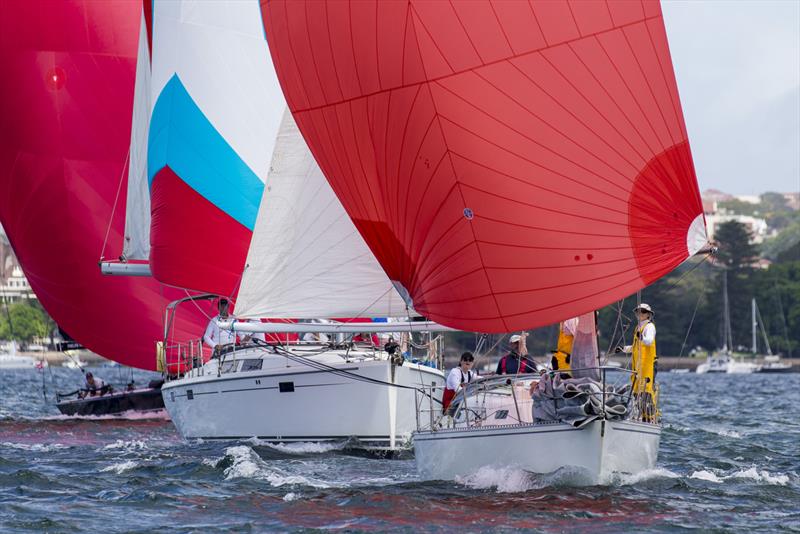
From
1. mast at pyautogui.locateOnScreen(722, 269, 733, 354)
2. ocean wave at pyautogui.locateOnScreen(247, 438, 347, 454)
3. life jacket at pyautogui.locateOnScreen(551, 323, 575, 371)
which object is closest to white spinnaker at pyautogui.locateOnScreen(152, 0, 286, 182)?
ocean wave at pyautogui.locateOnScreen(247, 438, 347, 454)

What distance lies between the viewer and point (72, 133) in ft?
80.9

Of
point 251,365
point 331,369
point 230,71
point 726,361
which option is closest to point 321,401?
point 331,369

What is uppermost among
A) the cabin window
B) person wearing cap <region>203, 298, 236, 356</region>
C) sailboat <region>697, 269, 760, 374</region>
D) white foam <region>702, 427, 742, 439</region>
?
sailboat <region>697, 269, 760, 374</region>

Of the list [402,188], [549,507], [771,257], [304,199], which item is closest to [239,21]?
[304,199]

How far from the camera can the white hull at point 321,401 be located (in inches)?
666

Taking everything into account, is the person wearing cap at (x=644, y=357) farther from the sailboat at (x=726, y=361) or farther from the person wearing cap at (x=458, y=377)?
the sailboat at (x=726, y=361)

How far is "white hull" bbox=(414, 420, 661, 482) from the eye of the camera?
1160 centimetres

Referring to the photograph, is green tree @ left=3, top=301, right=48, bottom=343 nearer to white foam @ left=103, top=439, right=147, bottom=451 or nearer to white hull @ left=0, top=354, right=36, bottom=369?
white hull @ left=0, top=354, right=36, bottom=369

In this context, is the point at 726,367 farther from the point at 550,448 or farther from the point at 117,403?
the point at 550,448

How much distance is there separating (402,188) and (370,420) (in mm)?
5266

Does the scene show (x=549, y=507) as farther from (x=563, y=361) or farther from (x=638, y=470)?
(x=563, y=361)

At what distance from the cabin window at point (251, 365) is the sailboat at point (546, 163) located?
6057 millimetres

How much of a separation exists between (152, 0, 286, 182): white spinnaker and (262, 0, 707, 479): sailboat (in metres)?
7.10

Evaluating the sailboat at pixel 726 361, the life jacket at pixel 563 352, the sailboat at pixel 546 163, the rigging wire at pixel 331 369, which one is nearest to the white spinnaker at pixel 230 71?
the rigging wire at pixel 331 369
